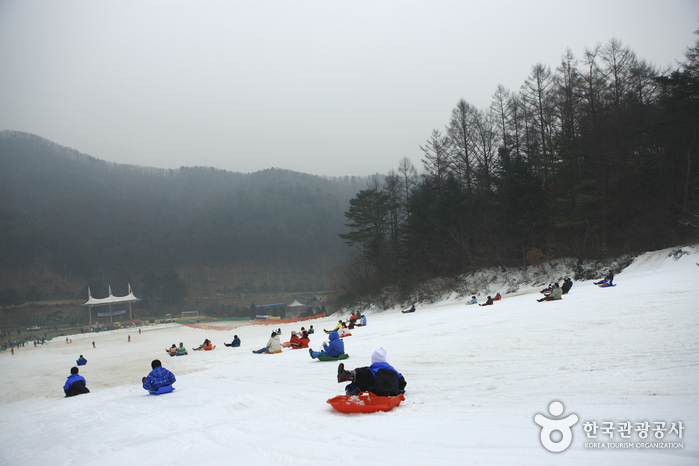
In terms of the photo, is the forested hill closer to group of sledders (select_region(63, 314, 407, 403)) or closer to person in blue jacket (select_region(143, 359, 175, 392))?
group of sledders (select_region(63, 314, 407, 403))

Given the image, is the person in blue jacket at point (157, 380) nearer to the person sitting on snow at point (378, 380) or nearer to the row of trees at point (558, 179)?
the person sitting on snow at point (378, 380)

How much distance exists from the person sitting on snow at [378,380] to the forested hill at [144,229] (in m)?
108

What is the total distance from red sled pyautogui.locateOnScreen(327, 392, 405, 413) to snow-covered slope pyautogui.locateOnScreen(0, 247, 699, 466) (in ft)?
0.54

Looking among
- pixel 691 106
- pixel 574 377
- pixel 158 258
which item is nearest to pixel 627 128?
pixel 691 106

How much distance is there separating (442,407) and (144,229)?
166 meters

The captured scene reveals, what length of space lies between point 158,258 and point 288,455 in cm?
14602

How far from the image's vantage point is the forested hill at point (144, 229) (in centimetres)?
11806

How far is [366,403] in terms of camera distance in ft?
19.7

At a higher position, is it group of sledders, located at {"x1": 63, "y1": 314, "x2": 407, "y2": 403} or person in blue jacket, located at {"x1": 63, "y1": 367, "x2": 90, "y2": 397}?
group of sledders, located at {"x1": 63, "y1": 314, "x2": 407, "y2": 403}

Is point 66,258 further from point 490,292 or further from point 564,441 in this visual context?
point 564,441

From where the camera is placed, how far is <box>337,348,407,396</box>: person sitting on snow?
628cm

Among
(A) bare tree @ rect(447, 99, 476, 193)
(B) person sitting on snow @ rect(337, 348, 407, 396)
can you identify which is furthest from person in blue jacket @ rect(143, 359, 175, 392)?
(A) bare tree @ rect(447, 99, 476, 193)

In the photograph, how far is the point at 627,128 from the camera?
2814 centimetres

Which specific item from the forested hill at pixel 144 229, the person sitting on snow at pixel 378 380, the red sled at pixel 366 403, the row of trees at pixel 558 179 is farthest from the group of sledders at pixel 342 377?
the forested hill at pixel 144 229
